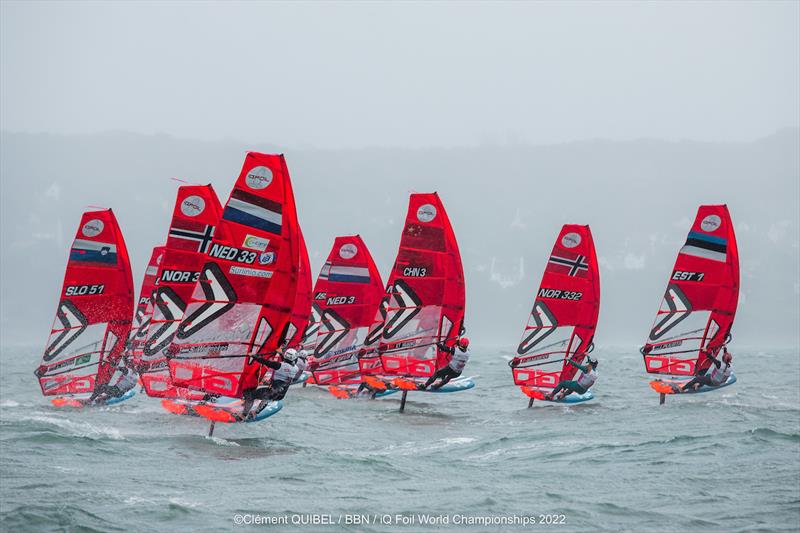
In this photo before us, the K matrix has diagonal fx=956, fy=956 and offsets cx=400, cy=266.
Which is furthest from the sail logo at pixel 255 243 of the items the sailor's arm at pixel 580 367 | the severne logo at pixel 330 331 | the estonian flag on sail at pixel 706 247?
the estonian flag on sail at pixel 706 247

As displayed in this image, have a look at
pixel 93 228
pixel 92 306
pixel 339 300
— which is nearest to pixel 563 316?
pixel 339 300

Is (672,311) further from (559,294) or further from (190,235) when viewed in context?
(190,235)

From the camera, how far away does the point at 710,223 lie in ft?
101

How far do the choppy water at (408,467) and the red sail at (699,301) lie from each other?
1.91m

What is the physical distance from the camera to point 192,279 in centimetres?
2586

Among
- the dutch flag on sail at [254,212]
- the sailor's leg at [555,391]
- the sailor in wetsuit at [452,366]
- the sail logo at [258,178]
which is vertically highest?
the sail logo at [258,178]

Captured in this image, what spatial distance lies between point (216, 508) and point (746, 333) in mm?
182074

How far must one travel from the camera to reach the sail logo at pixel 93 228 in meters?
28.3

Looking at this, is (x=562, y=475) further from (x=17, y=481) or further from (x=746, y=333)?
(x=746, y=333)

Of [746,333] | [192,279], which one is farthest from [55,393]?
[746,333]

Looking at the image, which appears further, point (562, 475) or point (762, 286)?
point (762, 286)

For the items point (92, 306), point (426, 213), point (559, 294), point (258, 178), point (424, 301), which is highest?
point (426, 213)

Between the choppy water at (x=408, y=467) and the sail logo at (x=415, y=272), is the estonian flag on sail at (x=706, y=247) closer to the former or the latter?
the choppy water at (x=408, y=467)

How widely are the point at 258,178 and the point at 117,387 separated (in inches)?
455
